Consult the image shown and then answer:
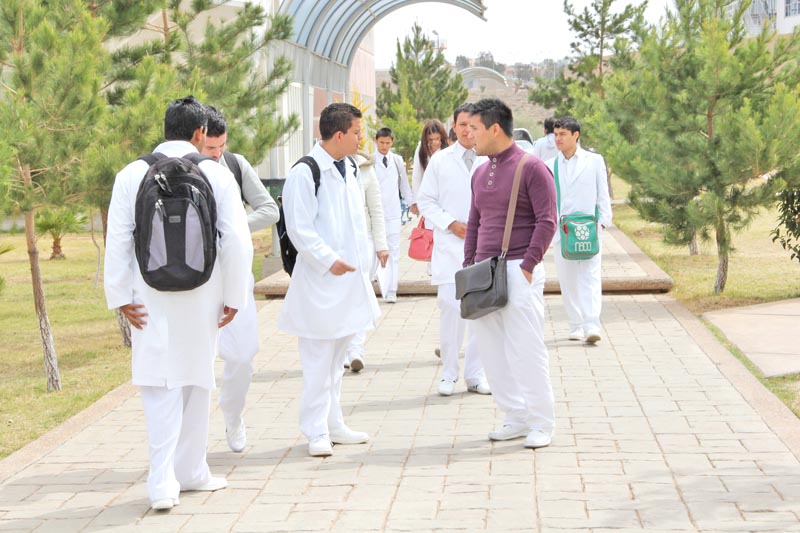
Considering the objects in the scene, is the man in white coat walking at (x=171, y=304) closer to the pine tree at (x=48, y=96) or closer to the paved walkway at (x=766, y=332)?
the pine tree at (x=48, y=96)

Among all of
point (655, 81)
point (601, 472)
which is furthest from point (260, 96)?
point (601, 472)

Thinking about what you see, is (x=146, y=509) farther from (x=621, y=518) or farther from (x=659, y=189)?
(x=659, y=189)

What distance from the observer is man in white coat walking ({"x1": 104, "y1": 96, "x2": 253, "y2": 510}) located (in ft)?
16.9

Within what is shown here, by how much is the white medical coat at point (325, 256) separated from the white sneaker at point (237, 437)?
0.57 metres

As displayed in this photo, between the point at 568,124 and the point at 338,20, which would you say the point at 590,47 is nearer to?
the point at 338,20

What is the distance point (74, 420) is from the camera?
7355mm

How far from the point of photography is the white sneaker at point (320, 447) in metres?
6.19

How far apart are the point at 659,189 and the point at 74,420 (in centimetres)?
731

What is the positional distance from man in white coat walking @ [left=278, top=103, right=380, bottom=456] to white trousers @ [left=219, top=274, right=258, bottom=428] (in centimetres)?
23

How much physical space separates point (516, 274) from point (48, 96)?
436 centimetres

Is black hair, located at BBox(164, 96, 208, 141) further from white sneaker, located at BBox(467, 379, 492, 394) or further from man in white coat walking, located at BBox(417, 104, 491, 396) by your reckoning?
white sneaker, located at BBox(467, 379, 492, 394)

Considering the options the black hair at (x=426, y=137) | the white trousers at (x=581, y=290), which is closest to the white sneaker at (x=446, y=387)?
the white trousers at (x=581, y=290)

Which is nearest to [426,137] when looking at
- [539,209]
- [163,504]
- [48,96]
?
[48,96]

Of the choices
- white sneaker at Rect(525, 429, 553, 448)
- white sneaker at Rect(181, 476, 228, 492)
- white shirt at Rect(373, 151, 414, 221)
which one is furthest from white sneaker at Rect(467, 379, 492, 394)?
white shirt at Rect(373, 151, 414, 221)
